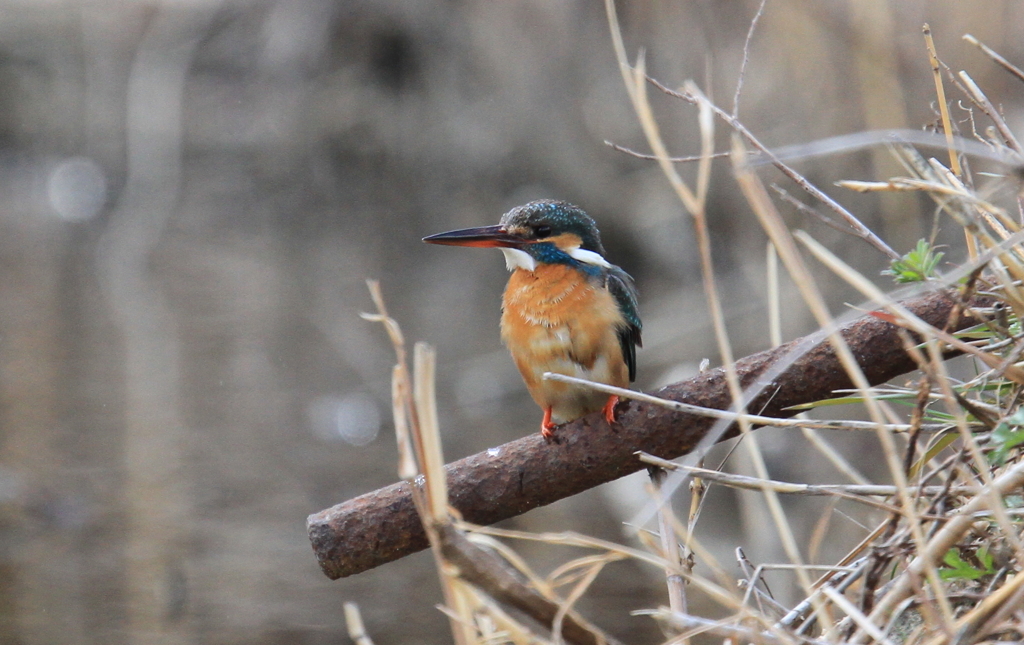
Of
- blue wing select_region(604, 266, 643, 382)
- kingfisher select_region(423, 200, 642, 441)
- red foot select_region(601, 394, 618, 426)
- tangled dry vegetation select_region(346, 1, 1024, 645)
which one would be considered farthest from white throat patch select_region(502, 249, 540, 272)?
tangled dry vegetation select_region(346, 1, 1024, 645)

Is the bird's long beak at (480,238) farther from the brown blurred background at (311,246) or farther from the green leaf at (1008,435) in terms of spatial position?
the green leaf at (1008,435)

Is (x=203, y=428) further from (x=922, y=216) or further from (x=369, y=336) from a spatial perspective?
(x=922, y=216)

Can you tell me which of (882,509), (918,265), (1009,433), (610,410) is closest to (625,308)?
(610,410)

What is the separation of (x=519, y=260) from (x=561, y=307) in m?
0.23

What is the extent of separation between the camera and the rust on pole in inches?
63.9

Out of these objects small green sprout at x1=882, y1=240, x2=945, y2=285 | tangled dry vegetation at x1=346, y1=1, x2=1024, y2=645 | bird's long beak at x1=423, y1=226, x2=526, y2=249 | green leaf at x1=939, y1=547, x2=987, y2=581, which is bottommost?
green leaf at x1=939, y1=547, x2=987, y2=581

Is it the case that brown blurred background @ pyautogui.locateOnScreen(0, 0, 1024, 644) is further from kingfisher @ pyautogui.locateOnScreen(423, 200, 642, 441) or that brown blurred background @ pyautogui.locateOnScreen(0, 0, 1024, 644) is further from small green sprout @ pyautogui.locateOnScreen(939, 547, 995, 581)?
small green sprout @ pyautogui.locateOnScreen(939, 547, 995, 581)

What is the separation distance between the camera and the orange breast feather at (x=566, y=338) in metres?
2.34

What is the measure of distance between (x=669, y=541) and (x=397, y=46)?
27.1 ft

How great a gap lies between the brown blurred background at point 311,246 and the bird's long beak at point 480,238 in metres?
0.62

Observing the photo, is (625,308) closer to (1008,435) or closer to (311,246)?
(1008,435)

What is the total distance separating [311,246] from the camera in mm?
11461

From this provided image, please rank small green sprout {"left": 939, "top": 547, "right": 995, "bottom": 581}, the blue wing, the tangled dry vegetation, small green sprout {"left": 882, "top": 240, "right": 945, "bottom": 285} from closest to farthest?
1. the tangled dry vegetation
2. small green sprout {"left": 939, "top": 547, "right": 995, "bottom": 581}
3. small green sprout {"left": 882, "top": 240, "right": 945, "bottom": 285}
4. the blue wing

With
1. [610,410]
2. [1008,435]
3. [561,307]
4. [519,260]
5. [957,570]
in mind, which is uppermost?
[519,260]
